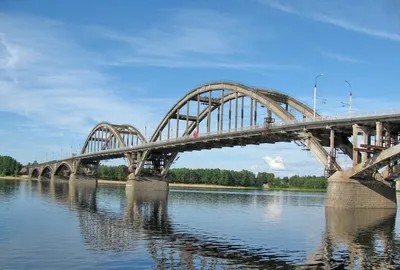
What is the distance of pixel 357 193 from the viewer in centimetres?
5347

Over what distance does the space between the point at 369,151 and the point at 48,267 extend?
42.1m

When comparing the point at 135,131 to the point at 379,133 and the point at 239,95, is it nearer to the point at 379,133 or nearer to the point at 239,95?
the point at 239,95

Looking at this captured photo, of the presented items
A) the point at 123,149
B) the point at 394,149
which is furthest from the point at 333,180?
the point at 123,149

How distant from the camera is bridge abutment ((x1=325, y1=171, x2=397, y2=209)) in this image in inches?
2100

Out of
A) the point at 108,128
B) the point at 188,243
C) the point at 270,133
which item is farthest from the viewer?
the point at 108,128

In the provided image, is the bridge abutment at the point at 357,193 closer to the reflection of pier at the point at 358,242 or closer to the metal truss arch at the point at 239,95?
the reflection of pier at the point at 358,242

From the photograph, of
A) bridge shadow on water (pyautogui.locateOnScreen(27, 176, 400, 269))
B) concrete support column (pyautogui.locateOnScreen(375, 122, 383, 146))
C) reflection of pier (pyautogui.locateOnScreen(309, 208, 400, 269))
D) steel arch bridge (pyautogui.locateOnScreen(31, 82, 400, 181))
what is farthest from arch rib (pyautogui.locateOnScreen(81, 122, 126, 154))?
bridge shadow on water (pyautogui.locateOnScreen(27, 176, 400, 269))

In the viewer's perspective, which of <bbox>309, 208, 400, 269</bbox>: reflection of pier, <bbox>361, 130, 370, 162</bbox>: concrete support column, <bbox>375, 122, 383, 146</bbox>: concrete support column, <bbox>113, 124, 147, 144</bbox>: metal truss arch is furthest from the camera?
<bbox>113, 124, 147, 144</bbox>: metal truss arch

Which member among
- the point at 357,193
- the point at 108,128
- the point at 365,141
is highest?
the point at 108,128

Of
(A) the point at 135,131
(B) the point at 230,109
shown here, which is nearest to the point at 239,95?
(B) the point at 230,109

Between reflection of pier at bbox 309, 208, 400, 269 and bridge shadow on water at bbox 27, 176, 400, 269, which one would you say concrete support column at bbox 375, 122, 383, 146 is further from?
bridge shadow on water at bbox 27, 176, 400, 269

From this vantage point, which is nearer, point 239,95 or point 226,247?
point 226,247

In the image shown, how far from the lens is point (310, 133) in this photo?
62.3 m

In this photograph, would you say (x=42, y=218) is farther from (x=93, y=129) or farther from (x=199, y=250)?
(x=93, y=129)
